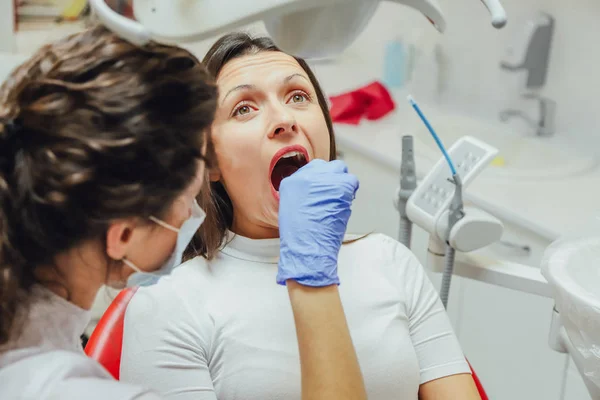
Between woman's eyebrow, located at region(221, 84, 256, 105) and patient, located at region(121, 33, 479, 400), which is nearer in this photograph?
patient, located at region(121, 33, 479, 400)

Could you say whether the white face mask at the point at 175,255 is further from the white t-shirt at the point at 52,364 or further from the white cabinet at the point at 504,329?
the white cabinet at the point at 504,329

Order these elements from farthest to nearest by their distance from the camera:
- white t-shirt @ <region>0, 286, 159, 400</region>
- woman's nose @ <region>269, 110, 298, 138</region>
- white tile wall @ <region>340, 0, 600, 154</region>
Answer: white tile wall @ <region>340, 0, 600, 154</region> → woman's nose @ <region>269, 110, 298, 138</region> → white t-shirt @ <region>0, 286, 159, 400</region>

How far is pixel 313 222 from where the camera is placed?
1161 millimetres

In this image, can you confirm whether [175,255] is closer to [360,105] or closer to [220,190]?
[220,190]

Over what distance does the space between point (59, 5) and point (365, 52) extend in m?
1.46

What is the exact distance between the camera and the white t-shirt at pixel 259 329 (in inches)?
49.4

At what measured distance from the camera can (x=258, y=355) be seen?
4.20 ft

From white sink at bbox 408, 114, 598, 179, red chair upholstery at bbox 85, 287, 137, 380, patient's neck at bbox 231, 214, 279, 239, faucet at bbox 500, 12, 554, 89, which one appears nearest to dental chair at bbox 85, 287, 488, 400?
red chair upholstery at bbox 85, 287, 137, 380

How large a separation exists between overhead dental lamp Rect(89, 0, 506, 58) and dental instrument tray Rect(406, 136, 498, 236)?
0.72m

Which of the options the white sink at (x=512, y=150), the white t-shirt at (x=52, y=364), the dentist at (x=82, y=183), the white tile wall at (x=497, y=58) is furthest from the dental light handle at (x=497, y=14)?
the white tile wall at (x=497, y=58)

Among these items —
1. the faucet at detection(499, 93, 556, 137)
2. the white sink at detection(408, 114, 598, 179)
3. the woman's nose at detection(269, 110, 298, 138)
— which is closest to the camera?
the woman's nose at detection(269, 110, 298, 138)

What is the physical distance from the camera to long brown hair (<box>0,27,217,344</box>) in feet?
2.68

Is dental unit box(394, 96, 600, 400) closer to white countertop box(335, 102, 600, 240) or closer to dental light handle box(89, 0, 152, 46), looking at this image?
white countertop box(335, 102, 600, 240)

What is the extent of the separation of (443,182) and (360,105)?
1.29 m
